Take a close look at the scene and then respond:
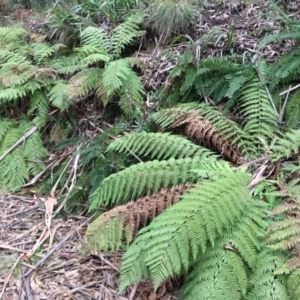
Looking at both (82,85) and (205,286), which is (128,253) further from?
(82,85)

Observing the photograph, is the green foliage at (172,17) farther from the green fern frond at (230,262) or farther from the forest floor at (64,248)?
the green fern frond at (230,262)

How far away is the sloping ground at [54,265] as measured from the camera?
7.61 ft

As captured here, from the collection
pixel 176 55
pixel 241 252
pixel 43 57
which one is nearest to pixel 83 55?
pixel 43 57

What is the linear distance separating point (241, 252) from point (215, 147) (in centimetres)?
106

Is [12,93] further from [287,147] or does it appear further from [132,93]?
[287,147]

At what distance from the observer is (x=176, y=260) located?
1.96m

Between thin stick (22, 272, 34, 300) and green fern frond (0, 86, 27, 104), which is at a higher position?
green fern frond (0, 86, 27, 104)

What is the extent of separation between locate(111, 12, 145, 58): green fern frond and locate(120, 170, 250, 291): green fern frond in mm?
2276

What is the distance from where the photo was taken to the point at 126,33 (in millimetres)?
4156

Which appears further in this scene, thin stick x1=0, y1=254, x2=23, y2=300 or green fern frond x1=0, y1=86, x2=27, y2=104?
green fern frond x1=0, y1=86, x2=27, y2=104

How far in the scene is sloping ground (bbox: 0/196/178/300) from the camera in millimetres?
2320

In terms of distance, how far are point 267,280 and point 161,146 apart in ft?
4.02

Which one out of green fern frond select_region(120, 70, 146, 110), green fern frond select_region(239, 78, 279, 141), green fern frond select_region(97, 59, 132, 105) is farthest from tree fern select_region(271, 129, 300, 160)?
green fern frond select_region(97, 59, 132, 105)

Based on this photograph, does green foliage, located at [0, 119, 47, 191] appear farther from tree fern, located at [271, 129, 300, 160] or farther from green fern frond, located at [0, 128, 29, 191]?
tree fern, located at [271, 129, 300, 160]
